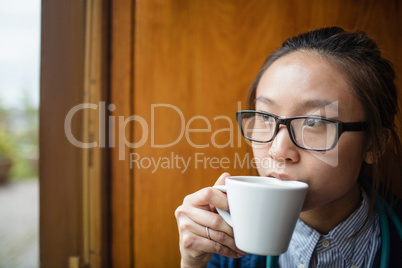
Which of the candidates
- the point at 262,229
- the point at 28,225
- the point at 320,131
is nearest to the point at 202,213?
the point at 262,229

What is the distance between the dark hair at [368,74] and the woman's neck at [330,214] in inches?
2.6

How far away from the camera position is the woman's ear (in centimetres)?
71

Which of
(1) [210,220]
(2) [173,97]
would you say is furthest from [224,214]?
(2) [173,97]

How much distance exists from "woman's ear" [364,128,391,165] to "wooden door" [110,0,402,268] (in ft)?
1.48

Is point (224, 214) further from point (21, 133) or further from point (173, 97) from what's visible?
point (21, 133)

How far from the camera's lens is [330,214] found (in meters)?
0.80

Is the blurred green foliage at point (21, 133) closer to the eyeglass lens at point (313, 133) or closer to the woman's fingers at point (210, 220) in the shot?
the woman's fingers at point (210, 220)

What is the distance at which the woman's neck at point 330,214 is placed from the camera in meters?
0.80

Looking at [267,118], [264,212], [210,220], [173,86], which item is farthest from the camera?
[173,86]

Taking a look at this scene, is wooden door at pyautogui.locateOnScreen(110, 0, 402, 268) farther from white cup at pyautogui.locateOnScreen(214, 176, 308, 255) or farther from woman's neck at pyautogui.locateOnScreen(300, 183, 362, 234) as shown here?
white cup at pyautogui.locateOnScreen(214, 176, 308, 255)

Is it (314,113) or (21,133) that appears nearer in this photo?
(314,113)

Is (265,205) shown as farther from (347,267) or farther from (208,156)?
(208,156)

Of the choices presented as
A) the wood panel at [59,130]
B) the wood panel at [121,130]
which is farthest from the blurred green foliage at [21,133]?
the wood panel at [121,130]

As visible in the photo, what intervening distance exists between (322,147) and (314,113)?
0.08m
